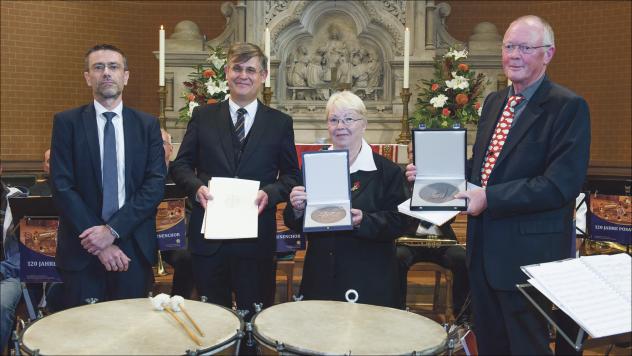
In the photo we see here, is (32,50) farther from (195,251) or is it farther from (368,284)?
(368,284)

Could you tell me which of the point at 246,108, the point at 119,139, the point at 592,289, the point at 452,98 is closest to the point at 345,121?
the point at 246,108

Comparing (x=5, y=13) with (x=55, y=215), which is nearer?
(x=55, y=215)

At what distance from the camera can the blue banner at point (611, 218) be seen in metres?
4.49

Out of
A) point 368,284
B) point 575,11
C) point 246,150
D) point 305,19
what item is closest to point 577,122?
point 368,284

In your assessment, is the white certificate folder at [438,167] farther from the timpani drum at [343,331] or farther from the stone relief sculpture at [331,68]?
the stone relief sculpture at [331,68]

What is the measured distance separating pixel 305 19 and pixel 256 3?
50cm

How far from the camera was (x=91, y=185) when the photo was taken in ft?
9.04

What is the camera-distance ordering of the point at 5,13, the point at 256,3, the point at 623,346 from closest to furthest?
1. the point at 623,346
2. the point at 256,3
3. the point at 5,13

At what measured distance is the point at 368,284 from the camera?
275 cm

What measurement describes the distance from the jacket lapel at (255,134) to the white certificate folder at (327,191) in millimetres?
455

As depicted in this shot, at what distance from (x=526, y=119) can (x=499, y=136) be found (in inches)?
5.4

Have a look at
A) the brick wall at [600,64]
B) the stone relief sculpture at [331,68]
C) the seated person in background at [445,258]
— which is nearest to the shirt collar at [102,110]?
the seated person in background at [445,258]

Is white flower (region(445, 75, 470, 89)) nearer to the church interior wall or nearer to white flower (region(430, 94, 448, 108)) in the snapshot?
white flower (region(430, 94, 448, 108))

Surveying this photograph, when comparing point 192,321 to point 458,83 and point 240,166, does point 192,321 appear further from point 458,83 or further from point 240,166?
point 458,83
